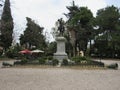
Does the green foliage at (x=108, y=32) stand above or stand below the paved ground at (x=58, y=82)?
above

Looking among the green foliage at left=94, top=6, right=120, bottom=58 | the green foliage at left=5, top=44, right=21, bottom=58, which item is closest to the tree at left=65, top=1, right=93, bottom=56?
the green foliage at left=94, top=6, right=120, bottom=58

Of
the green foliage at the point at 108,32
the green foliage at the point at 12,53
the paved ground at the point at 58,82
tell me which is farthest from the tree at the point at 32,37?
the paved ground at the point at 58,82

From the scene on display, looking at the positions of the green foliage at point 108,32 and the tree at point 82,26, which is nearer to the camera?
the green foliage at point 108,32

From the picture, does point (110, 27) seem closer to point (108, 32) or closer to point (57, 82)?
point (108, 32)

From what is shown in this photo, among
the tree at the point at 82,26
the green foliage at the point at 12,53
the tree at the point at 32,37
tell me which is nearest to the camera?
the green foliage at the point at 12,53

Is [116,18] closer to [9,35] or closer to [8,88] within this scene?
[9,35]

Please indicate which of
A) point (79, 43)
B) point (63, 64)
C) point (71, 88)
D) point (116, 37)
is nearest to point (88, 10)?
point (79, 43)

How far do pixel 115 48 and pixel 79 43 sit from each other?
11.6 metres

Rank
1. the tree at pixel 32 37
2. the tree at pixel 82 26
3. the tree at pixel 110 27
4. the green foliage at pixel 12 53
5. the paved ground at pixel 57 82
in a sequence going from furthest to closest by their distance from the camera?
the tree at pixel 32 37
the tree at pixel 82 26
the green foliage at pixel 12 53
the tree at pixel 110 27
the paved ground at pixel 57 82

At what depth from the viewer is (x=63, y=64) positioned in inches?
1230

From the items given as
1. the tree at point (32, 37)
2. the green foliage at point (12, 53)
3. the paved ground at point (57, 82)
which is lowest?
the paved ground at point (57, 82)

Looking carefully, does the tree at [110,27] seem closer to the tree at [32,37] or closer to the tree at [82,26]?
the tree at [82,26]

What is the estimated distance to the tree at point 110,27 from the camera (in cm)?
6594

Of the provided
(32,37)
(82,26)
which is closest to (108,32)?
(82,26)
